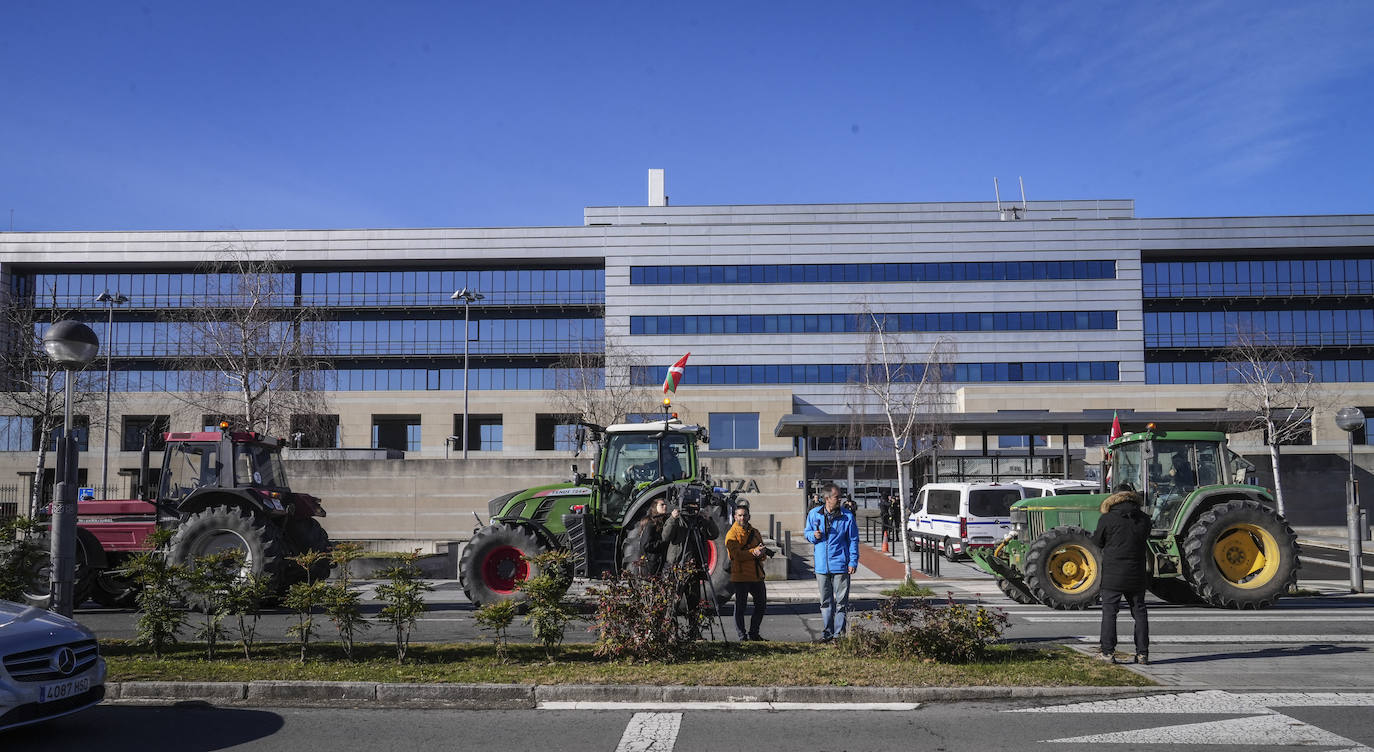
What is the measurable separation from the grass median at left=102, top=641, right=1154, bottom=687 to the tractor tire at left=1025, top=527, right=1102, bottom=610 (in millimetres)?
4247

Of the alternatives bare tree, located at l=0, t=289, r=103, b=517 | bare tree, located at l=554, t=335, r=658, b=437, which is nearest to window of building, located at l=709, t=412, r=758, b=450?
bare tree, located at l=554, t=335, r=658, b=437

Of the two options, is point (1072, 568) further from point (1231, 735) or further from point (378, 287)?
point (378, 287)

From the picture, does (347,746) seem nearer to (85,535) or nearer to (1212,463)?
(85,535)

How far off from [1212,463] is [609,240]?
152 feet

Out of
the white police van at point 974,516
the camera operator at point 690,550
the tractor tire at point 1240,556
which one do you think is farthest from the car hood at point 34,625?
the white police van at point 974,516

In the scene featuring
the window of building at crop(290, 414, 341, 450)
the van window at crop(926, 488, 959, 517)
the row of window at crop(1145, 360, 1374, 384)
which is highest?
the row of window at crop(1145, 360, 1374, 384)

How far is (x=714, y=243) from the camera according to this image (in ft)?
191

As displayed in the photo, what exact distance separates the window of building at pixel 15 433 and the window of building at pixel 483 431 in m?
21.8

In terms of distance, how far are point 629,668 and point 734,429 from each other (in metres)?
47.6

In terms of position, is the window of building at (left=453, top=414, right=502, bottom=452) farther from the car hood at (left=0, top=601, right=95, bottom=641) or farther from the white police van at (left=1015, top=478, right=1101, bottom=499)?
the car hood at (left=0, top=601, right=95, bottom=641)

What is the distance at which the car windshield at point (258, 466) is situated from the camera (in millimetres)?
15562

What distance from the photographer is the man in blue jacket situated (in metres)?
10.9

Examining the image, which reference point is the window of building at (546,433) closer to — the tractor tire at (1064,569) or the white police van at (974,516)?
the white police van at (974,516)

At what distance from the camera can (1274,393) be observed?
42.5 meters
